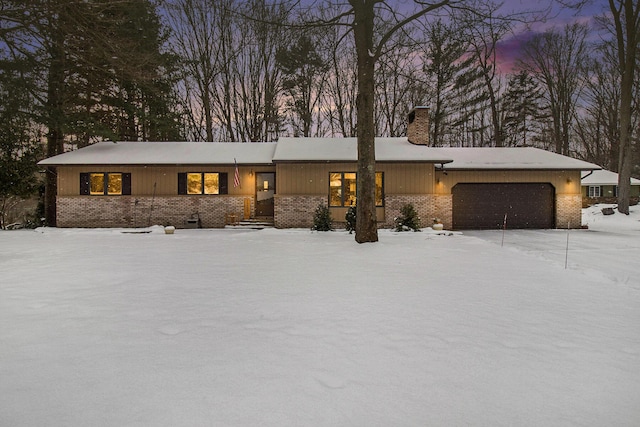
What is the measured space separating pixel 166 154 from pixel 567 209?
2094cm

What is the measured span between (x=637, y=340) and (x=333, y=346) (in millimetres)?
3317

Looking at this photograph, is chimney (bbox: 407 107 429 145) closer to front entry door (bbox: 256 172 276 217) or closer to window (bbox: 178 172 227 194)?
front entry door (bbox: 256 172 276 217)

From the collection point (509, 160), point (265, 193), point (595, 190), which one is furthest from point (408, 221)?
point (595, 190)

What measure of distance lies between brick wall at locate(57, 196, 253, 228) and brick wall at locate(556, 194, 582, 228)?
639 inches

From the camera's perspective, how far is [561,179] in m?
18.4

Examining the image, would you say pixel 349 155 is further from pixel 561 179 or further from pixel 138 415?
pixel 138 415

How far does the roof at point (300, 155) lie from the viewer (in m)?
17.4

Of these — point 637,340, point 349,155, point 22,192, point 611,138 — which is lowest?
point 637,340

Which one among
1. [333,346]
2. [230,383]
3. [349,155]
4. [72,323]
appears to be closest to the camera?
[230,383]

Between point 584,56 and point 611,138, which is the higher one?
point 584,56

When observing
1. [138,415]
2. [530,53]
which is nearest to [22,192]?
[138,415]

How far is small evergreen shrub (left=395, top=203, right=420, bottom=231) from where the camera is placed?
51.4 ft

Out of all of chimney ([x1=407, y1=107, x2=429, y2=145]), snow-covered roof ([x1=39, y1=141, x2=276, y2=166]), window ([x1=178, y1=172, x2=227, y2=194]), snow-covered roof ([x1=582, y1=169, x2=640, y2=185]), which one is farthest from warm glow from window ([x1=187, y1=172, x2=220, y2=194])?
snow-covered roof ([x1=582, y1=169, x2=640, y2=185])

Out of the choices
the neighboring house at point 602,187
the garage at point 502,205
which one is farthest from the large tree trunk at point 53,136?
the neighboring house at point 602,187
